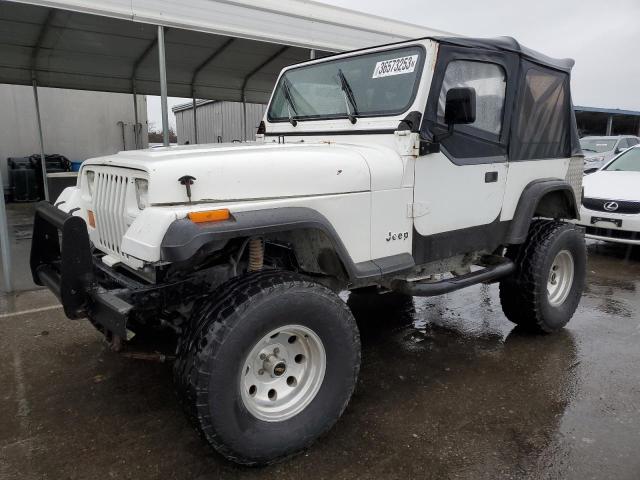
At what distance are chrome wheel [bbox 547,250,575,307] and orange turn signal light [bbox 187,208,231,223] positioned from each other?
3.21 metres

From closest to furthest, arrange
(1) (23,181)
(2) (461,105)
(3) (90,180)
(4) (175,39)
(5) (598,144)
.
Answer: (2) (461,105) → (3) (90,180) → (4) (175,39) → (1) (23,181) → (5) (598,144)

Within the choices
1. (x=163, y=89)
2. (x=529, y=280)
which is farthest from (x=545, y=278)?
(x=163, y=89)

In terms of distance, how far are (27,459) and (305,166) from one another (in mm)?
2112

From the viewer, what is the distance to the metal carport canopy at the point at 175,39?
5.73 meters

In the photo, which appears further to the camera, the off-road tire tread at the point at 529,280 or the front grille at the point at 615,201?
the front grille at the point at 615,201

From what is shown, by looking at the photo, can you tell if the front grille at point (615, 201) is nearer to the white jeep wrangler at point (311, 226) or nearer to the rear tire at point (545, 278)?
the rear tire at point (545, 278)

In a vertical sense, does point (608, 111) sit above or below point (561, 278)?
above

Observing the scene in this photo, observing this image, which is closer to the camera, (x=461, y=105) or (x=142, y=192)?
(x=142, y=192)

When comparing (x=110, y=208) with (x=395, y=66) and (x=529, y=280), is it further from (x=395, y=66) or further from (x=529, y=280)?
(x=529, y=280)

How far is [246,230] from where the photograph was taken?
2.23 meters

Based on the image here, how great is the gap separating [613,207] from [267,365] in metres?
6.30

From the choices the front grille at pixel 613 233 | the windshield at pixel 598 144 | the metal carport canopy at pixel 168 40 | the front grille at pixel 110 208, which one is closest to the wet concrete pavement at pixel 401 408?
the front grille at pixel 110 208

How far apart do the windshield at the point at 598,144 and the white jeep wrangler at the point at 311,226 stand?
1037 centimetres

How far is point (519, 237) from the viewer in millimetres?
3717
